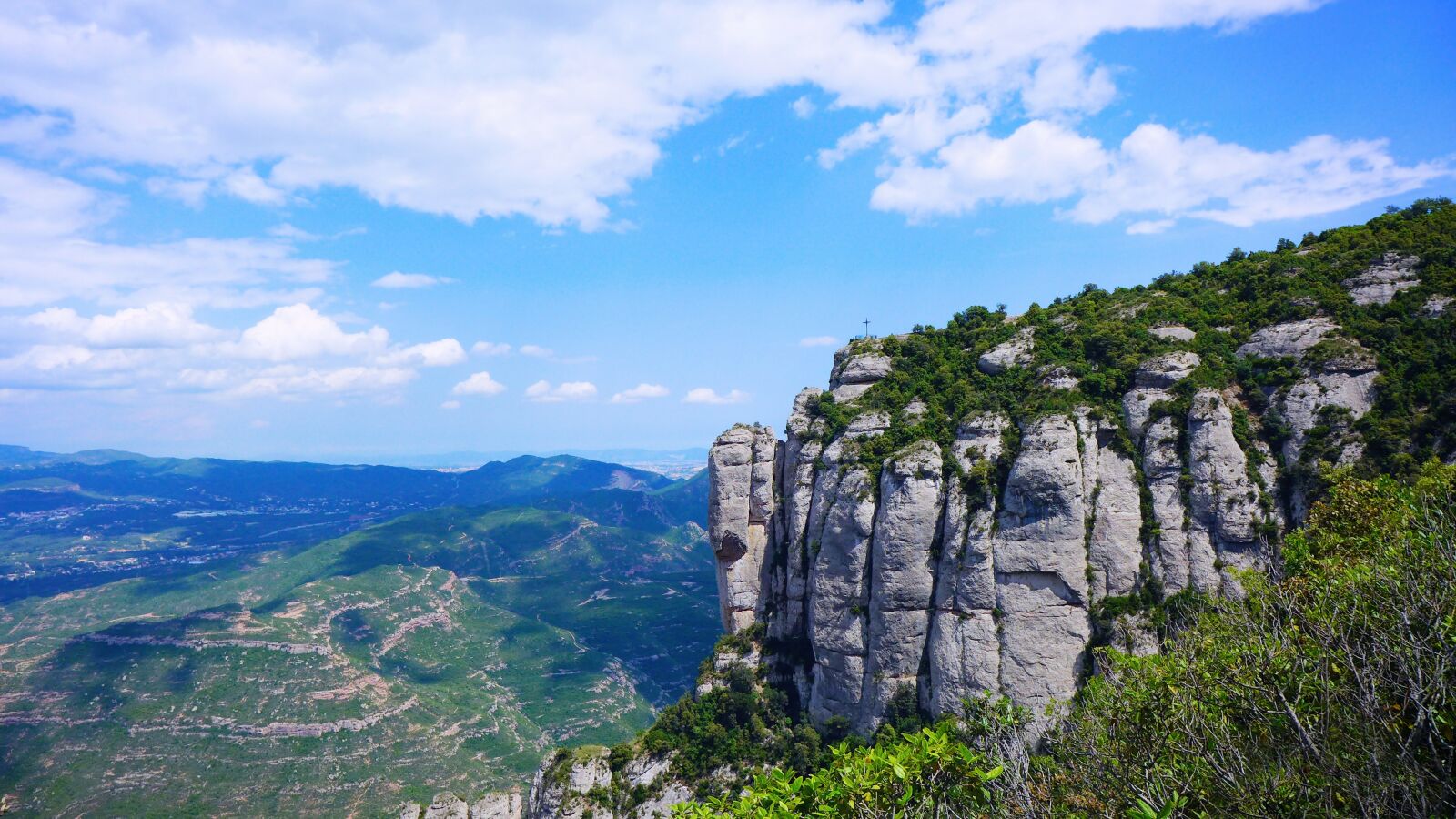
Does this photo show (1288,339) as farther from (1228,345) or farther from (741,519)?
(741,519)

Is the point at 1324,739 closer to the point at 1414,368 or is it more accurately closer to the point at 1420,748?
the point at 1420,748

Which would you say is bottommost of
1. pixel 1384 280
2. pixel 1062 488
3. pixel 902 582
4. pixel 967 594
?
pixel 967 594

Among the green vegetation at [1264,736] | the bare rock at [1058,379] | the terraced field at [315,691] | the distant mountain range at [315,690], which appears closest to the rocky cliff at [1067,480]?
the bare rock at [1058,379]

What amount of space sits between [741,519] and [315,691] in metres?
86.4

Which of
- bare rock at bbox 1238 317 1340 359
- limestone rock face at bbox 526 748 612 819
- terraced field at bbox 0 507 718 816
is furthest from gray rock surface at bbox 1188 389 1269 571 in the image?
terraced field at bbox 0 507 718 816

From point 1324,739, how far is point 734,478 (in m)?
54.0

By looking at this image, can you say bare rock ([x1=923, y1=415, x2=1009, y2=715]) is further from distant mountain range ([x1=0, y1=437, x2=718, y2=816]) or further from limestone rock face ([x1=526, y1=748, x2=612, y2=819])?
distant mountain range ([x1=0, y1=437, x2=718, y2=816])

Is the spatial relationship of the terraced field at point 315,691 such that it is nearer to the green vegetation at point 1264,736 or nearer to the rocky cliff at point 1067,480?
the rocky cliff at point 1067,480

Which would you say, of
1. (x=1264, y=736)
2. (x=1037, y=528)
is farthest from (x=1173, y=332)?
(x=1264, y=736)

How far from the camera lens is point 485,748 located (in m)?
101

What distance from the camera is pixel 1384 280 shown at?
4931 cm

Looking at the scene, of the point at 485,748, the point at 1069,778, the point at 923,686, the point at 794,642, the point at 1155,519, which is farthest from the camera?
the point at 485,748

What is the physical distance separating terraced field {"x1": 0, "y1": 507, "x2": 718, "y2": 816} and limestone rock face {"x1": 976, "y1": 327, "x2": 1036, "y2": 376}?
266ft

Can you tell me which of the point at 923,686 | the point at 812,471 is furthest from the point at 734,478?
the point at 923,686
